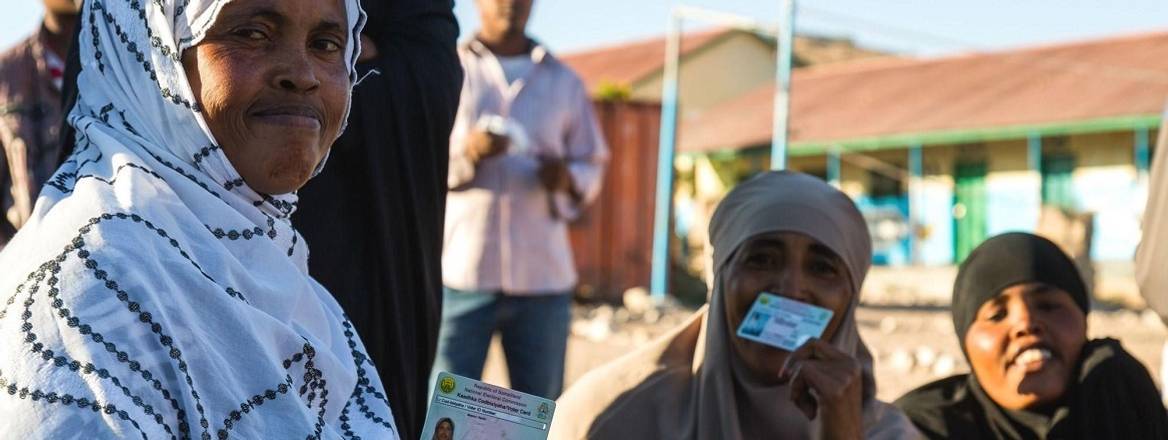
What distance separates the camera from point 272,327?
5.55 ft

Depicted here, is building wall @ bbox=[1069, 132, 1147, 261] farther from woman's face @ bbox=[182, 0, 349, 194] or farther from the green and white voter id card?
woman's face @ bbox=[182, 0, 349, 194]

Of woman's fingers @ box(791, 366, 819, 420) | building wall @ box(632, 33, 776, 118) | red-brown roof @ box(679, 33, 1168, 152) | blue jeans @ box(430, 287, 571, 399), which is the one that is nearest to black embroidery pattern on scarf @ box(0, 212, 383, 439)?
woman's fingers @ box(791, 366, 819, 420)

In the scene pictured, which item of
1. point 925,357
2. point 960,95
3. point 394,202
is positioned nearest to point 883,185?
point 960,95

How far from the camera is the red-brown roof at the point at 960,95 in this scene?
22781 millimetres

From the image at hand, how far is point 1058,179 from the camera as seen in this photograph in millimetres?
24500

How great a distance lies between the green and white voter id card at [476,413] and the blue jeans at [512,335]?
2.70m

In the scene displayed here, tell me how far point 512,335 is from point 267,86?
300 cm

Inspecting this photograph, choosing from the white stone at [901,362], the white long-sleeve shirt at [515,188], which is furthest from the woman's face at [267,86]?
the white stone at [901,362]

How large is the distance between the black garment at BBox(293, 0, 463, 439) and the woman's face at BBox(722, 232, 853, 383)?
75 cm

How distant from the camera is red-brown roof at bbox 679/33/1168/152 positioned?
22781 millimetres

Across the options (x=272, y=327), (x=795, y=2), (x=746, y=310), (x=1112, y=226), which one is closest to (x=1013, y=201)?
(x=1112, y=226)

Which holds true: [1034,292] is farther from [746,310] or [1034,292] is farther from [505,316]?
[505,316]

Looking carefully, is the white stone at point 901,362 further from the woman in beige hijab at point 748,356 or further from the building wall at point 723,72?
the building wall at point 723,72

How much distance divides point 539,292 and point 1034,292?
1856 millimetres
